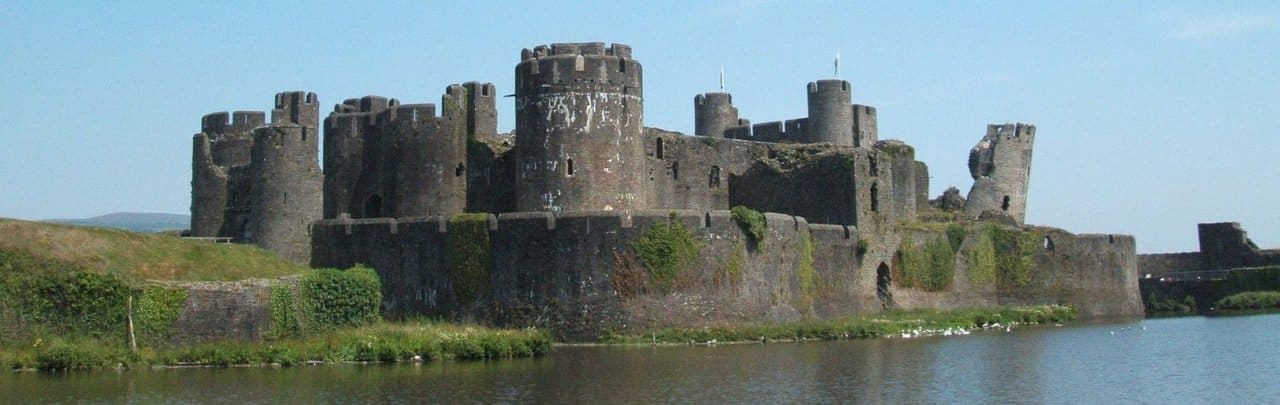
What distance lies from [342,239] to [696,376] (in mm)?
14994

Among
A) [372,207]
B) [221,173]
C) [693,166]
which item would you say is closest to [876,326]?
[693,166]

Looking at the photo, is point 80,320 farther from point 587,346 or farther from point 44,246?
point 587,346

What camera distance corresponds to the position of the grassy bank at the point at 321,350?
1304 inches

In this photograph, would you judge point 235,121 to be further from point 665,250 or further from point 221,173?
point 665,250

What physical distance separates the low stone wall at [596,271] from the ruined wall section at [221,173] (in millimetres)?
7086

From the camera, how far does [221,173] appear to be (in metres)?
51.8

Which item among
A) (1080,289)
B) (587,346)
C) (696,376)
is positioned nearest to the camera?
(696,376)

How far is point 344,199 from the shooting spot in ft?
166

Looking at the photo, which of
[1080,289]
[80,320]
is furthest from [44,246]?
[1080,289]

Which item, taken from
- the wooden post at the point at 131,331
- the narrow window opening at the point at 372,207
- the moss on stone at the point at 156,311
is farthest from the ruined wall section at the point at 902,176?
the wooden post at the point at 131,331

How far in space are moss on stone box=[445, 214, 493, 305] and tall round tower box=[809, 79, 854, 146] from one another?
22.3m

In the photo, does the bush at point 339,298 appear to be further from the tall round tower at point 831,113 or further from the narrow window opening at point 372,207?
the tall round tower at point 831,113

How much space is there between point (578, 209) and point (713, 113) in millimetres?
21056

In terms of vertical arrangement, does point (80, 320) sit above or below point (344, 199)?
below
